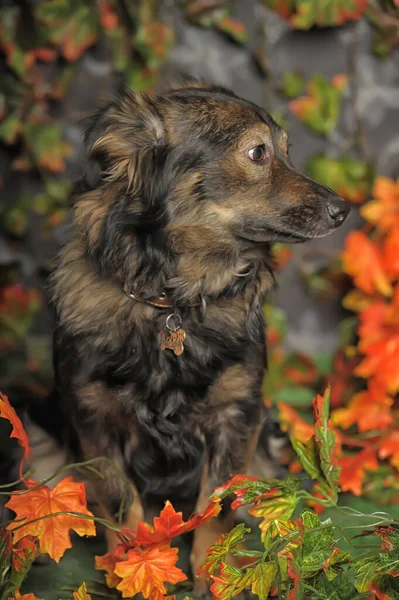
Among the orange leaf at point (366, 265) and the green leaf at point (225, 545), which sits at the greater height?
the green leaf at point (225, 545)

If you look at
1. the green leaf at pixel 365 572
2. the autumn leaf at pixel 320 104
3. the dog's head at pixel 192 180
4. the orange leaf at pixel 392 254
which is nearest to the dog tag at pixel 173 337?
the dog's head at pixel 192 180

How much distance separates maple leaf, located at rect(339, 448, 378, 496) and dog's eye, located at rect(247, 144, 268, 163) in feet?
2.99

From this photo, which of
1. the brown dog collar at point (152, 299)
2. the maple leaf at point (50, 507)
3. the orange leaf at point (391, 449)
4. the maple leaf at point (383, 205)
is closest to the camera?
the maple leaf at point (50, 507)

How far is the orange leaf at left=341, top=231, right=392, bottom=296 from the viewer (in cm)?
279

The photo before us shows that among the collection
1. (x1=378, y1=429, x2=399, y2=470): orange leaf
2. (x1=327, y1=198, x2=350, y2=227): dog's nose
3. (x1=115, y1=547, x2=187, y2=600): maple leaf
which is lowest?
(x1=378, y1=429, x2=399, y2=470): orange leaf

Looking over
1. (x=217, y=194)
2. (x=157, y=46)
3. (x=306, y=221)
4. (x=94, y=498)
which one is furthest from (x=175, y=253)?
(x=157, y=46)

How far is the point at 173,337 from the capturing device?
1827 mm

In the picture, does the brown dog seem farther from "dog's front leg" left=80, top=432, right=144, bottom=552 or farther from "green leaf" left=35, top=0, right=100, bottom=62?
"green leaf" left=35, top=0, right=100, bottom=62

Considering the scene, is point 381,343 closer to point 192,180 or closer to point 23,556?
point 192,180

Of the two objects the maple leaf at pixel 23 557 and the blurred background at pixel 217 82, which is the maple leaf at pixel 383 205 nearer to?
the blurred background at pixel 217 82

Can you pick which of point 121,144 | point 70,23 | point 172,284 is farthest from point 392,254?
point 70,23

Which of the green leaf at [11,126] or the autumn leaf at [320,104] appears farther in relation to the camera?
the autumn leaf at [320,104]

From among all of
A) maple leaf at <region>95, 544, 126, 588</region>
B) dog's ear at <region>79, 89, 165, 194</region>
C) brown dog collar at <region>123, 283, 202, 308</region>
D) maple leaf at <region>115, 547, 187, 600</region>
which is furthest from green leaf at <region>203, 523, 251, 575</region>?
dog's ear at <region>79, 89, 165, 194</region>

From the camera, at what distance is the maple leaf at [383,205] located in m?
2.84
